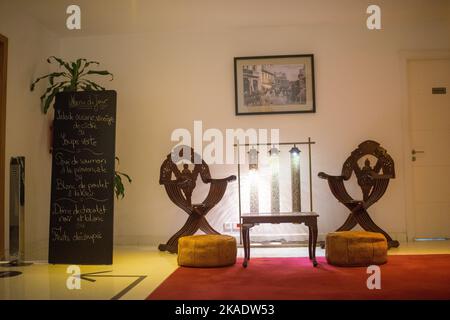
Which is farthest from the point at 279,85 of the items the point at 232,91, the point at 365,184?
the point at 365,184

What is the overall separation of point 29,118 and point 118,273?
2351 millimetres

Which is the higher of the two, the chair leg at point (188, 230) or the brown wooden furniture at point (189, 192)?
the brown wooden furniture at point (189, 192)

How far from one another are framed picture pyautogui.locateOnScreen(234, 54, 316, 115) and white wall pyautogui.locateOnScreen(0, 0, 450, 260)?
0.11m

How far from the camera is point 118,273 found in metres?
3.84

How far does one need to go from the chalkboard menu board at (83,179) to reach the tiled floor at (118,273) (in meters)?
0.19

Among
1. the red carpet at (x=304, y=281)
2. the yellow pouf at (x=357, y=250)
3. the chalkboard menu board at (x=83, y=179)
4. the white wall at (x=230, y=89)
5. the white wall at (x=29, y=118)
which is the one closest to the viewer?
the red carpet at (x=304, y=281)

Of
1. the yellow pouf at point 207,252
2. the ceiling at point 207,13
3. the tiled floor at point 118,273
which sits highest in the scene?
the ceiling at point 207,13

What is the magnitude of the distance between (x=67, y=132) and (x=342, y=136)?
323 centimetres

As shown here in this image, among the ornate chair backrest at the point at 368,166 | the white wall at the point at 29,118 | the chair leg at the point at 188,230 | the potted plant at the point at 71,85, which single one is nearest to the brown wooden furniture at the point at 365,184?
the ornate chair backrest at the point at 368,166

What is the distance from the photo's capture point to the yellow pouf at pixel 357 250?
3967 millimetres
